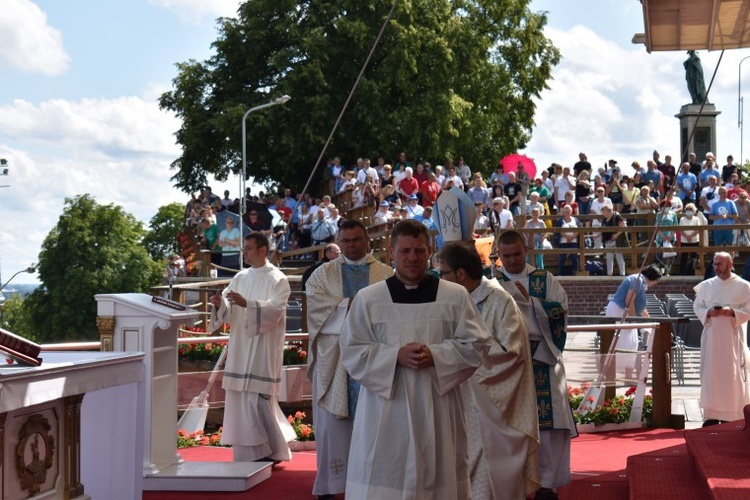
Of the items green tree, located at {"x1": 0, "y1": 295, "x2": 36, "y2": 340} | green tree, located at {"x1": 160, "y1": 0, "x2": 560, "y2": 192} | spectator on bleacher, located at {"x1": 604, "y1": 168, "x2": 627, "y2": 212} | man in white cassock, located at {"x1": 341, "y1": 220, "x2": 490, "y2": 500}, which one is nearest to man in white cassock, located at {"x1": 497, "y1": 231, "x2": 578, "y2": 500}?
man in white cassock, located at {"x1": 341, "y1": 220, "x2": 490, "y2": 500}

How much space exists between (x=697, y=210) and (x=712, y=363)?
1197cm

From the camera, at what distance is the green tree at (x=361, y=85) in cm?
3809

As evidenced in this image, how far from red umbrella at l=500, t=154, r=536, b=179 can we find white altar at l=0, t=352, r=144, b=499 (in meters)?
18.5

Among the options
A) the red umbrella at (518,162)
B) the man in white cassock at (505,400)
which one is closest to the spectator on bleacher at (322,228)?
the red umbrella at (518,162)

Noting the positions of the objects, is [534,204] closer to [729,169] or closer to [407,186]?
[407,186]

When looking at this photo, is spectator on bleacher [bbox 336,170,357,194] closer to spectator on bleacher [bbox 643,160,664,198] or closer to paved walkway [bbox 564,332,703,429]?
spectator on bleacher [bbox 643,160,664,198]

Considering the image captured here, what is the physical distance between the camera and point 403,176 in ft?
83.7

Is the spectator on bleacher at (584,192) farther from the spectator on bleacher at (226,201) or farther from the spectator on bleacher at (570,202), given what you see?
the spectator on bleacher at (226,201)

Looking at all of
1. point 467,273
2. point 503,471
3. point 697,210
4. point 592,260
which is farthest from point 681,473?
point 592,260

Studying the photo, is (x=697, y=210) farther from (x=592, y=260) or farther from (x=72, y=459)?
(x=72, y=459)

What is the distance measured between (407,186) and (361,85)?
1303 cm

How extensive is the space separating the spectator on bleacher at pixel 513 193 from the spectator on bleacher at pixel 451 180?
3.24ft

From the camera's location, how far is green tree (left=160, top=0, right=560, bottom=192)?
38.1 metres

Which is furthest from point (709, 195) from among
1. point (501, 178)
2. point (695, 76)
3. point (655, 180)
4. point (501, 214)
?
point (695, 76)
